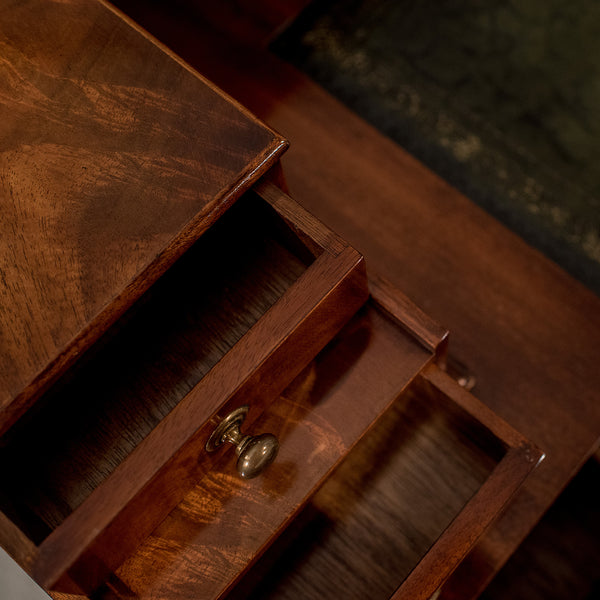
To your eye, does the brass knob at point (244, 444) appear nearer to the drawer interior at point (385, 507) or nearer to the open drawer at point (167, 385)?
the open drawer at point (167, 385)

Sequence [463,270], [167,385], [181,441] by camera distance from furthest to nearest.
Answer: [463,270] → [167,385] → [181,441]

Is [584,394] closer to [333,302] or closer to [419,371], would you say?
[419,371]

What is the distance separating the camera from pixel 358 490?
0.70 m

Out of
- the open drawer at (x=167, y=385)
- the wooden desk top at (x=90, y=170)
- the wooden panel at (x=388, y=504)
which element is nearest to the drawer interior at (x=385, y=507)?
the wooden panel at (x=388, y=504)

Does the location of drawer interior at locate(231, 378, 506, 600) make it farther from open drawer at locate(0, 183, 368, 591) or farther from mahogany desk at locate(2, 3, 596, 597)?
open drawer at locate(0, 183, 368, 591)

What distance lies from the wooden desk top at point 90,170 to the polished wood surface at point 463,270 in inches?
13.9

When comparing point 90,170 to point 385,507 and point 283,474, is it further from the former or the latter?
point 385,507

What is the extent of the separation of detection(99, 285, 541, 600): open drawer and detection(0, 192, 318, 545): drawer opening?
3.1 inches

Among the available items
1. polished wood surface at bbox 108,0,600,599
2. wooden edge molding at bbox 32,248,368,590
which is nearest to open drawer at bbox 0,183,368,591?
wooden edge molding at bbox 32,248,368,590

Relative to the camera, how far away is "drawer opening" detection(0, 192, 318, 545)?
579mm

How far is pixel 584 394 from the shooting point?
795 millimetres

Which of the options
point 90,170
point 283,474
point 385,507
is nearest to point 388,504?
point 385,507

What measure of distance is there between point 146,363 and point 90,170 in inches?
7.5

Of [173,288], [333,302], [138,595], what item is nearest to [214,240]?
[173,288]
